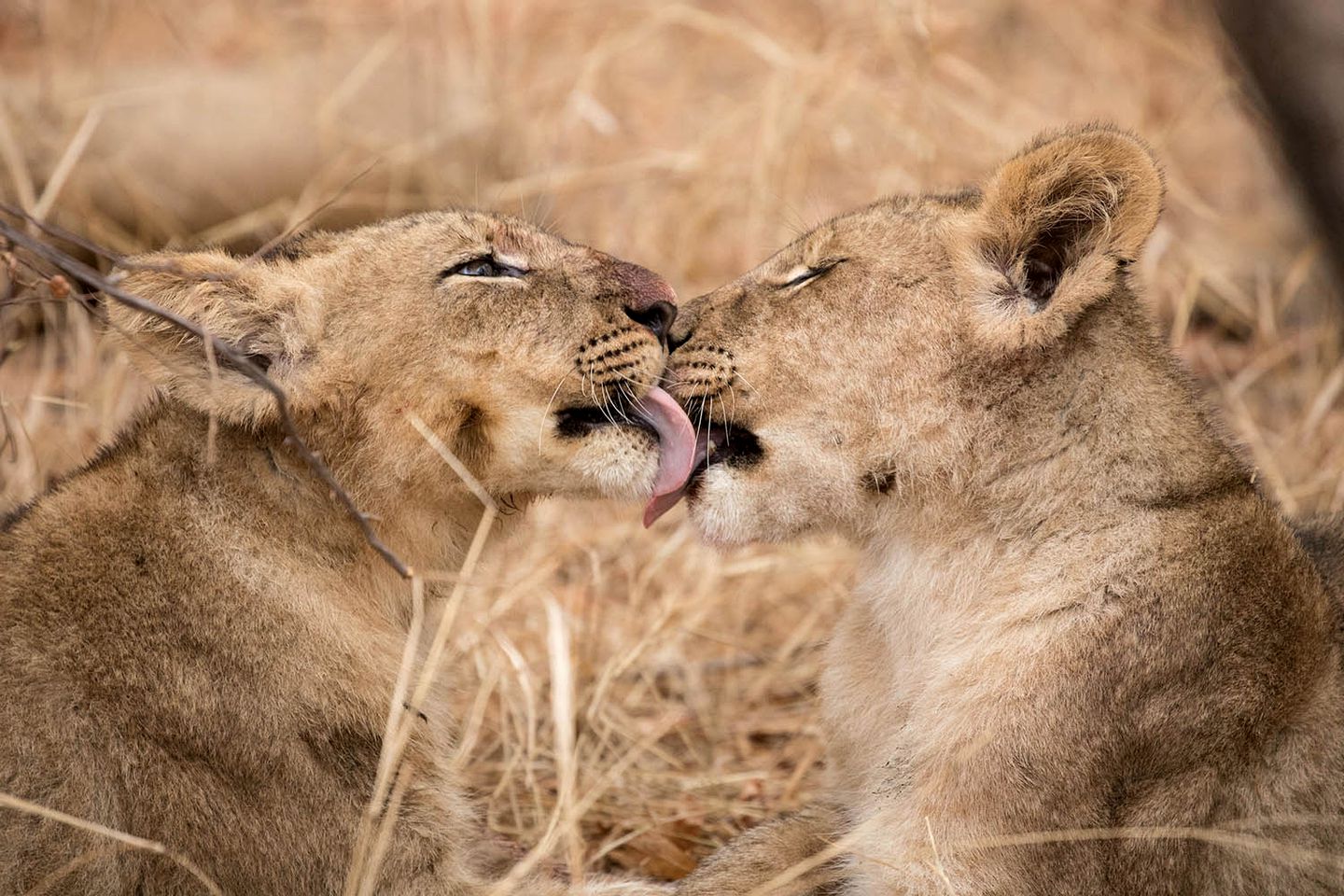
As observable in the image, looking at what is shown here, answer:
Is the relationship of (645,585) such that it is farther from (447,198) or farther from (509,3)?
(509,3)

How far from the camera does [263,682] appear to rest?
124 inches

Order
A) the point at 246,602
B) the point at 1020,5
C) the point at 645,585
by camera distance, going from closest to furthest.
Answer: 1. the point at 246,602
2. the point at 645,585
3. the point at 1020,5

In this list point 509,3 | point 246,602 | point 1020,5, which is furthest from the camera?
point 1020,5

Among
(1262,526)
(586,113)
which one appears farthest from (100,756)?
(586,113)

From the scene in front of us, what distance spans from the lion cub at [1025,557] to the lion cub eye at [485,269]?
44cm

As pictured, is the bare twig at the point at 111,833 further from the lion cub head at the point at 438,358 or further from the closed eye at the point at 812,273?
the closed eye at the point at 812,273

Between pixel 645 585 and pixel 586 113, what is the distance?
2936 millimetres

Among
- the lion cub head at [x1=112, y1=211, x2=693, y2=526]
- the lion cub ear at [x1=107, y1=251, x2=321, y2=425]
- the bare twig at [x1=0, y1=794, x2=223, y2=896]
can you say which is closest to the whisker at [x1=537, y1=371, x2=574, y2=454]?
the lion cub head at [x1=112, y1=211, x2=693, y2=526]

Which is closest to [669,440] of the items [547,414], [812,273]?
[547,414]

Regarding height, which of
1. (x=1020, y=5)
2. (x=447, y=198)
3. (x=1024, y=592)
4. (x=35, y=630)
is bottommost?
(x=1020, y=5)

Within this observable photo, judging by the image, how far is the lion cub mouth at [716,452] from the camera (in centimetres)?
351

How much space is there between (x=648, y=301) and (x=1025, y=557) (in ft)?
3.49

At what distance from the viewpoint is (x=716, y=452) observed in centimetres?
356

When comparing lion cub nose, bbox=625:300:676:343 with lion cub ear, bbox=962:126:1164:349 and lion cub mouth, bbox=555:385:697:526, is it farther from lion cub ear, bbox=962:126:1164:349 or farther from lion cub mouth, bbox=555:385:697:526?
lion cub ear, bbox=962:126:1164:349
